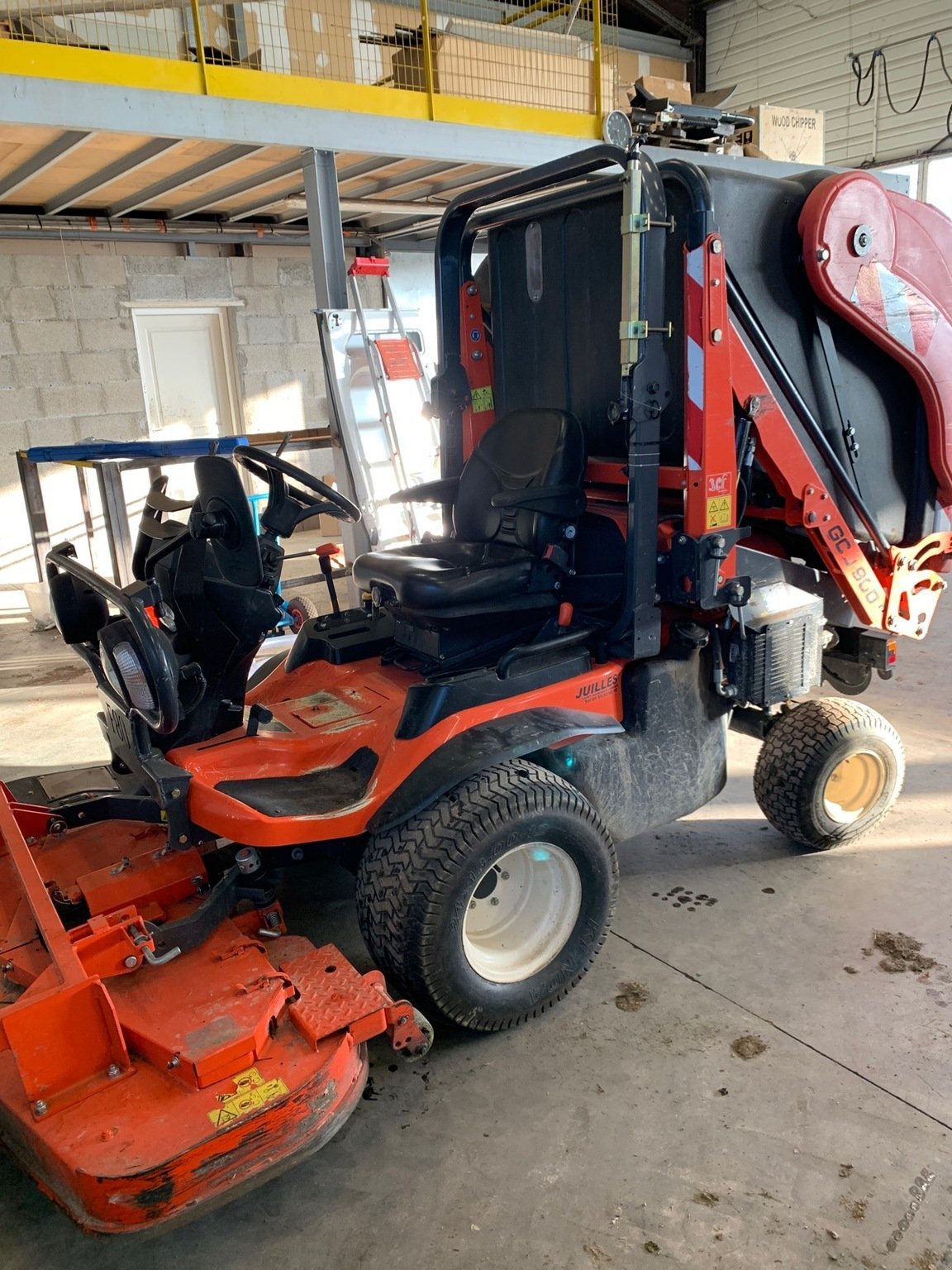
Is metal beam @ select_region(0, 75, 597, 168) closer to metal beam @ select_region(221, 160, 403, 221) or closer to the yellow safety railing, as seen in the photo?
the yellow safety railing

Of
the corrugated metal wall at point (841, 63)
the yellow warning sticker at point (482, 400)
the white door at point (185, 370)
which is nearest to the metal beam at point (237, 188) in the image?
the white door at point (185, 370)

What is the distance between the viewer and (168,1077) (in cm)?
202

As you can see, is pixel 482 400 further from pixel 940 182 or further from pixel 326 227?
pixel 940 182

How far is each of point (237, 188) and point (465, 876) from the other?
663 cm

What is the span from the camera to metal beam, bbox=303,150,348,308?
19.1 ft

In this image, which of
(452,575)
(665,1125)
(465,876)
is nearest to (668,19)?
(452,575)

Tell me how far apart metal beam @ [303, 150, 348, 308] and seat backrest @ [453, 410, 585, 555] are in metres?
3.17

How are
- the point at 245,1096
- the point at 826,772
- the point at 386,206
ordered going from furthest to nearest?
the point at 386,206, the point at 826,772, the point at 245,1096

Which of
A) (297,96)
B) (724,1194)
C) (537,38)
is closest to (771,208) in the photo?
(724,1194)

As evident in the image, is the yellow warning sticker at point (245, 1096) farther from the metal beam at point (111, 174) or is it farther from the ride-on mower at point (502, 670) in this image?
the metal beam at point (111, 174)

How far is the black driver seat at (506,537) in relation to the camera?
9.68 feet

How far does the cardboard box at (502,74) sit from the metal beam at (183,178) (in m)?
1.23

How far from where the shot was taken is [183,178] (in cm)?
686

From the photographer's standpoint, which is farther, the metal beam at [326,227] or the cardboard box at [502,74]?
the cardboard box at [502,74]
